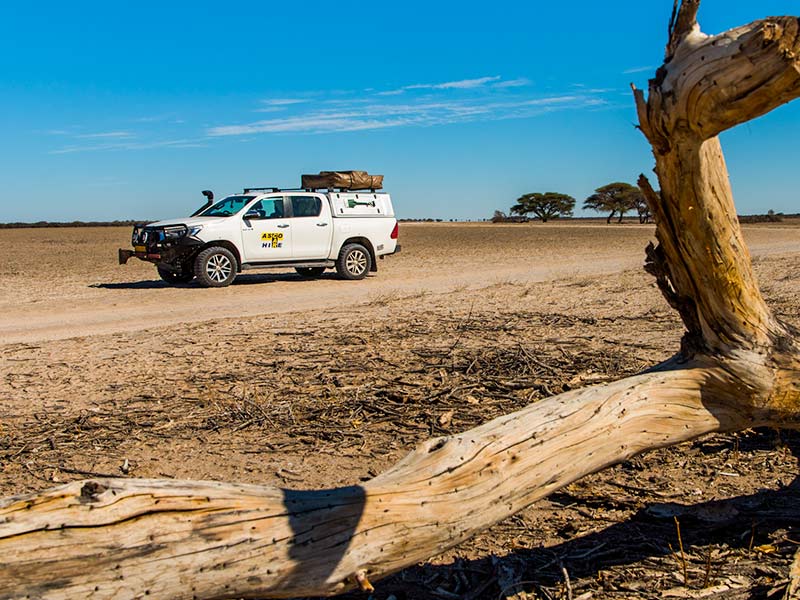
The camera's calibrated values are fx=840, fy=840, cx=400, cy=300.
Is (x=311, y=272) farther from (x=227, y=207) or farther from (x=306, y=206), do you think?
(x=227, y=207)

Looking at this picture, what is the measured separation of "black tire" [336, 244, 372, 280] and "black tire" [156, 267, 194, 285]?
3.12 metres

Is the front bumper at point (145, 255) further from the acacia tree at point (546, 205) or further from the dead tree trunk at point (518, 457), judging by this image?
the acacia tree at point (546, 205)

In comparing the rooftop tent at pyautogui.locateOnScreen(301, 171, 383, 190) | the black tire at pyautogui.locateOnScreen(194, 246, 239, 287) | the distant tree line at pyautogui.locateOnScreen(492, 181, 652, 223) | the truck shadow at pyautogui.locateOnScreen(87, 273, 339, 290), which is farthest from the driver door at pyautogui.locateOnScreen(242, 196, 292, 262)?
the distant tree line at pyautogui.locateOnScreen(492, 181, 652, 223)

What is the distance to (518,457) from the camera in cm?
339

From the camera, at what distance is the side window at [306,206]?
17172 millimetres

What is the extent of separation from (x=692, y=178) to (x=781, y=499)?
208cm

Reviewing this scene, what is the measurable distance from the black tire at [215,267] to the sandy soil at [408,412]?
2322 mm

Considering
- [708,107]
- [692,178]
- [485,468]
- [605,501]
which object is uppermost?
[708,107]

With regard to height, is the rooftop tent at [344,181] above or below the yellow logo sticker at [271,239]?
above

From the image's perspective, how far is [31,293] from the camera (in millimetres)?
16234

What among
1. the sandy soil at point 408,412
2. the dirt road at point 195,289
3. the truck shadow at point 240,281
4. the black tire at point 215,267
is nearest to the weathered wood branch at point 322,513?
the sandy soil at point 408,412

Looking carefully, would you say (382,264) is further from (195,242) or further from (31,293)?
(31,293)

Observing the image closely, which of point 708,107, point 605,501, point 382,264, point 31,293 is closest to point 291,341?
point 605,501

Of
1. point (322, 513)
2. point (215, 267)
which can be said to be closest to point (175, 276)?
point (215, 267)
